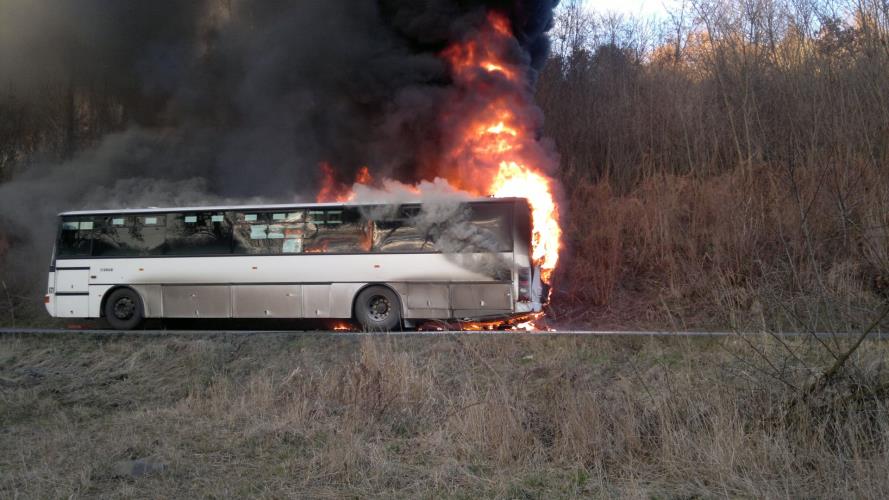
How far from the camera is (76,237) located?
15492 millimetres

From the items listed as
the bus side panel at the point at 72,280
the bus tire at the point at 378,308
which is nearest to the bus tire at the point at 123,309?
the bus side panel at the point at 72,280

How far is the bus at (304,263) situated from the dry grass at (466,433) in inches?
135

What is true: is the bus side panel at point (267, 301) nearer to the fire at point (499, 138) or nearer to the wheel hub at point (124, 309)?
the wheel hub at point (124, 309)

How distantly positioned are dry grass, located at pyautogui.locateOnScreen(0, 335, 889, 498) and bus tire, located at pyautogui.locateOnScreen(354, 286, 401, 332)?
3.67m

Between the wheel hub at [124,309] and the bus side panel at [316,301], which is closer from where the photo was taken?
the bus side panel at [316,301]

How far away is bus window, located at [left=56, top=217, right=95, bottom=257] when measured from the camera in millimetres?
15438

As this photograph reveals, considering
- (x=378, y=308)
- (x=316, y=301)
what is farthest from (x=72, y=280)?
(x=378, y=308)

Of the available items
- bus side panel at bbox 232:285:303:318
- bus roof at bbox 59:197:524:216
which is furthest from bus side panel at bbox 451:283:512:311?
bus side panel at bbox 232:285:303:318

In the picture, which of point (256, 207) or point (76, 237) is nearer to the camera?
point (256, 207)

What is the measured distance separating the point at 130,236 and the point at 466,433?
1131cm

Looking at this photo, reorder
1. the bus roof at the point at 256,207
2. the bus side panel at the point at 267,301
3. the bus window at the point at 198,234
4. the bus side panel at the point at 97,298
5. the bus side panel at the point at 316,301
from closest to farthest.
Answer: the bus roof at the point at 256,207
the bus side panel at the point at 316,301
the bus side panel at the point at 267,301
the bus window at the point at 198,234
the bus side panel at the point at 97,298

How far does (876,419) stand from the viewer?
5.46 m

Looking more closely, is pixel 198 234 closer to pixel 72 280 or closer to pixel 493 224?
pixel 72 280

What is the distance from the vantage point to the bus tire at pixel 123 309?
15172 millimetres
